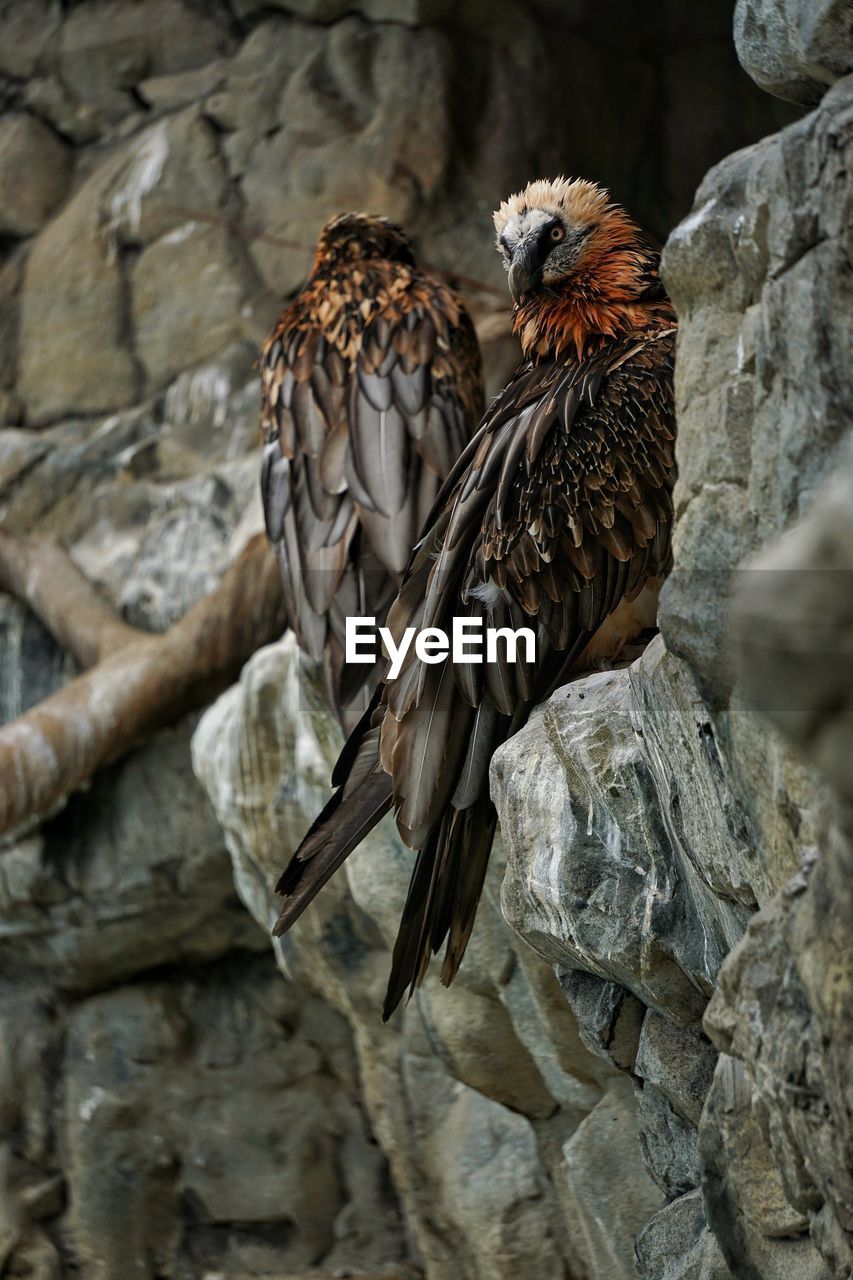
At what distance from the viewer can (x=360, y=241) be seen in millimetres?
3662

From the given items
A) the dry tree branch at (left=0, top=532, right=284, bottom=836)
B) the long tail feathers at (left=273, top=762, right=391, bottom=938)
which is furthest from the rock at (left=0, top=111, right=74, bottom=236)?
the long tail feathers at (left=273, top=762, right=391, bottom=938)

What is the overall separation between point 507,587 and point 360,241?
1605 millimetres

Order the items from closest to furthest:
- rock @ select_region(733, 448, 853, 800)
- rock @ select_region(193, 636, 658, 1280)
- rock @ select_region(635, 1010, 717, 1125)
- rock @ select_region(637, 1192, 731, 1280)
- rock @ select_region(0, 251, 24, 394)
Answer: rock @ select_region(733, 448, 853, 800) < rock @ select_region(637, 1192, 731, 1280) < rock @ select_region(635, 1010, 717, 1125) < rock @ select_region(193, 636, 658, 1280) < rock @ select_region(0, 251, 24, 394)

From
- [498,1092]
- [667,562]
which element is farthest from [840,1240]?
[498,1092]

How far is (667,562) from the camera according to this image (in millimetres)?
2305

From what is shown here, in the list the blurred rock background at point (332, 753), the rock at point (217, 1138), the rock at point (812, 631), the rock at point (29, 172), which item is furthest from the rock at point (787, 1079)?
the rock at point (29, 172)

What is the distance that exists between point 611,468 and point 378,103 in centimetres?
316

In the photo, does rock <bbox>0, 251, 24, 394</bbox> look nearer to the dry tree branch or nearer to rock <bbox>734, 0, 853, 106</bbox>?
the dry tree branch

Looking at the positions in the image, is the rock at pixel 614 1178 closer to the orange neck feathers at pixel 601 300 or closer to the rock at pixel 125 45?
the orange neck feathers at pixel 601 300

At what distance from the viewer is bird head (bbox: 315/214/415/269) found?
144 inches

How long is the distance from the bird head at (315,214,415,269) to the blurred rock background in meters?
0.87

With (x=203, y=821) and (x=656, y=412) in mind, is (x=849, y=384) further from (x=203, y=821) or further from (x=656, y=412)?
(x=203, y=821)

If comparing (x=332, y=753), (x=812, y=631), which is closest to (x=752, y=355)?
(x=812, y=631)

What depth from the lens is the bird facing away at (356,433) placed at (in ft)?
10.4
